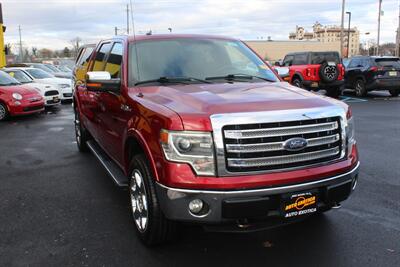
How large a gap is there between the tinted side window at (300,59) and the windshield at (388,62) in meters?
2.92

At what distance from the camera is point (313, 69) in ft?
59.6

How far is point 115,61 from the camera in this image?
5.15 m

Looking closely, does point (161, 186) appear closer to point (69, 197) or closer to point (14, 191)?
point (69, 197)

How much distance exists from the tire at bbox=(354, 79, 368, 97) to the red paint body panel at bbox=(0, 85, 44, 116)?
12492 millimetres

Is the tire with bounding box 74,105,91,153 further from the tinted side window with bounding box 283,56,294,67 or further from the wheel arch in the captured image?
the tinted side window with bounding box 283,56,294,67

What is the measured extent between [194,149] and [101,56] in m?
3.30

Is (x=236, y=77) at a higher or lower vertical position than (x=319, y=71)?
higher

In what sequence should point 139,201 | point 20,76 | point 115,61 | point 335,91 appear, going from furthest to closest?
point 335,91 → point 20,76 → point 115,61 → point 139,201

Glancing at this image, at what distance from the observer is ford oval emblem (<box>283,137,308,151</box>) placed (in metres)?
3.36

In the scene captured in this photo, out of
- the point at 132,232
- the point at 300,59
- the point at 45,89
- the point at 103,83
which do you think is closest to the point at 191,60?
the point at 103,83

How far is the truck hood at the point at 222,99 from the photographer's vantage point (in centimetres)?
333

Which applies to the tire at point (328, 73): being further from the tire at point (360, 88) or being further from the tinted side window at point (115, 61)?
the tinted side window at point (115, 61)

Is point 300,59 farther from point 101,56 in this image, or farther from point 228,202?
point 228,202

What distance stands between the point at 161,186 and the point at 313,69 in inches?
626
